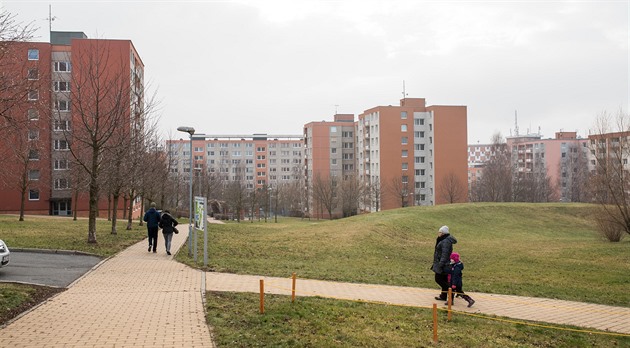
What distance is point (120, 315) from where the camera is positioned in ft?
29.9

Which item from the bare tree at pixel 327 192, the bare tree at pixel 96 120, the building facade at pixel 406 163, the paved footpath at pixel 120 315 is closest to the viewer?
the paved footpath at pixel 120 315

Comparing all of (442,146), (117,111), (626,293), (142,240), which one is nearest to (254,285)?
(626,293)

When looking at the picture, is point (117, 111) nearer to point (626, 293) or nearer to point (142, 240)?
point (142, 240)

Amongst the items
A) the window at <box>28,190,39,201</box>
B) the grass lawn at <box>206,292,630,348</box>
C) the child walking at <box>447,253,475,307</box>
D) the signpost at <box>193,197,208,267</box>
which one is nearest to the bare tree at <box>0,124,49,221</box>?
the window at <box>28,190,39,201</box>

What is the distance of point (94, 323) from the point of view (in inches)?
335

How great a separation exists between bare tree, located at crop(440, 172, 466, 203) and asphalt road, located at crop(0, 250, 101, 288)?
6636 cm

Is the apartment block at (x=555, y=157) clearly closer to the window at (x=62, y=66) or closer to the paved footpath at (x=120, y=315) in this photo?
the window at (x=62, y=66)

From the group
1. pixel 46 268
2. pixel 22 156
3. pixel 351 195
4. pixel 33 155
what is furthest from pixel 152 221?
pixel 351 195

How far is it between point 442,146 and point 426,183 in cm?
627

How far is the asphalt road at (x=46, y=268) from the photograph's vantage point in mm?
12312

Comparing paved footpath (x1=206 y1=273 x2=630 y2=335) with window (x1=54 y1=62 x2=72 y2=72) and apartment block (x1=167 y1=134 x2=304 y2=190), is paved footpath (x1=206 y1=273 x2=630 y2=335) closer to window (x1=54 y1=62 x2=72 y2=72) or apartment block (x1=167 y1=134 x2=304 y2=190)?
window (x1=54 y1=62 x2=72 y2=72)

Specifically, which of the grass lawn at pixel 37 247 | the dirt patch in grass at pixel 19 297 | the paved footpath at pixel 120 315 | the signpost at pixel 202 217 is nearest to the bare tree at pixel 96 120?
the grass lawn at pixel 37 247

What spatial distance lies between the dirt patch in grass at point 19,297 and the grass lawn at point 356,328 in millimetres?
3192

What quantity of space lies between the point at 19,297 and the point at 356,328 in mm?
6362
